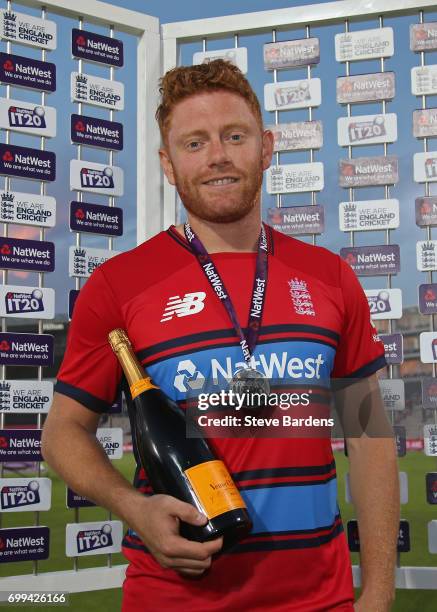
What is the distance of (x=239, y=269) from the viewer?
171cm

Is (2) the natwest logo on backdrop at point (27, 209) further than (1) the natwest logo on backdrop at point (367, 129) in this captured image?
No

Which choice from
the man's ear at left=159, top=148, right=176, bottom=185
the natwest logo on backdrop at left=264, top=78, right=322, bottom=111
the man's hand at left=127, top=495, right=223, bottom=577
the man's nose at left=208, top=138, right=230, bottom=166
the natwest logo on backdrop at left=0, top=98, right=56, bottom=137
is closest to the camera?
the man's hand at left=127, top=495, right=223, bottom=577

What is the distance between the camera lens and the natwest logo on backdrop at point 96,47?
4.19 meters

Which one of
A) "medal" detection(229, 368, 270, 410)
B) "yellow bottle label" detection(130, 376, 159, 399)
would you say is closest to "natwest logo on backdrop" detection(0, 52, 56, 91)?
"yellow bottle label" detection(130, 376, 159, 399)

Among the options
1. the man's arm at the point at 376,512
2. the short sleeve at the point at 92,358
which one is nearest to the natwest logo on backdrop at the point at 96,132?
the short sleeve at the point at 92,358

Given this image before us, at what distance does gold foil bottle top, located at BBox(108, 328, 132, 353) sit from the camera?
5.06ft

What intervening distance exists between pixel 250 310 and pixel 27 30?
3.21 meters

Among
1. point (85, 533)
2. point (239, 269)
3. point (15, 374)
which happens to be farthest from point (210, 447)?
point (15, 374)

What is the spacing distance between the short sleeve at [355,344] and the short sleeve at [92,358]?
55 centimetres

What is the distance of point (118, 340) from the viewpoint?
155 cm

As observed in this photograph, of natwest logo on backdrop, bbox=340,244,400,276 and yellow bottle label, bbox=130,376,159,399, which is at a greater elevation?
natwest logo on backdrop, bbox=340,244,400,276

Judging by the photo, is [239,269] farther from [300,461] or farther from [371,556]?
[371,556]

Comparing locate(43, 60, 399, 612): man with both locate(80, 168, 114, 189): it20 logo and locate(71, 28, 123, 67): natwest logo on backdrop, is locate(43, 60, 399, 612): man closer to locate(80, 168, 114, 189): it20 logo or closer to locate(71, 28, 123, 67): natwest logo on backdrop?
locate(80, 168, 114, 189): it20 logo

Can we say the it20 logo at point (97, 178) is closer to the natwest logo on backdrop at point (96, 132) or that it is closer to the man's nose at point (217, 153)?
the natwest logo on backdrop at point (96, 132)
